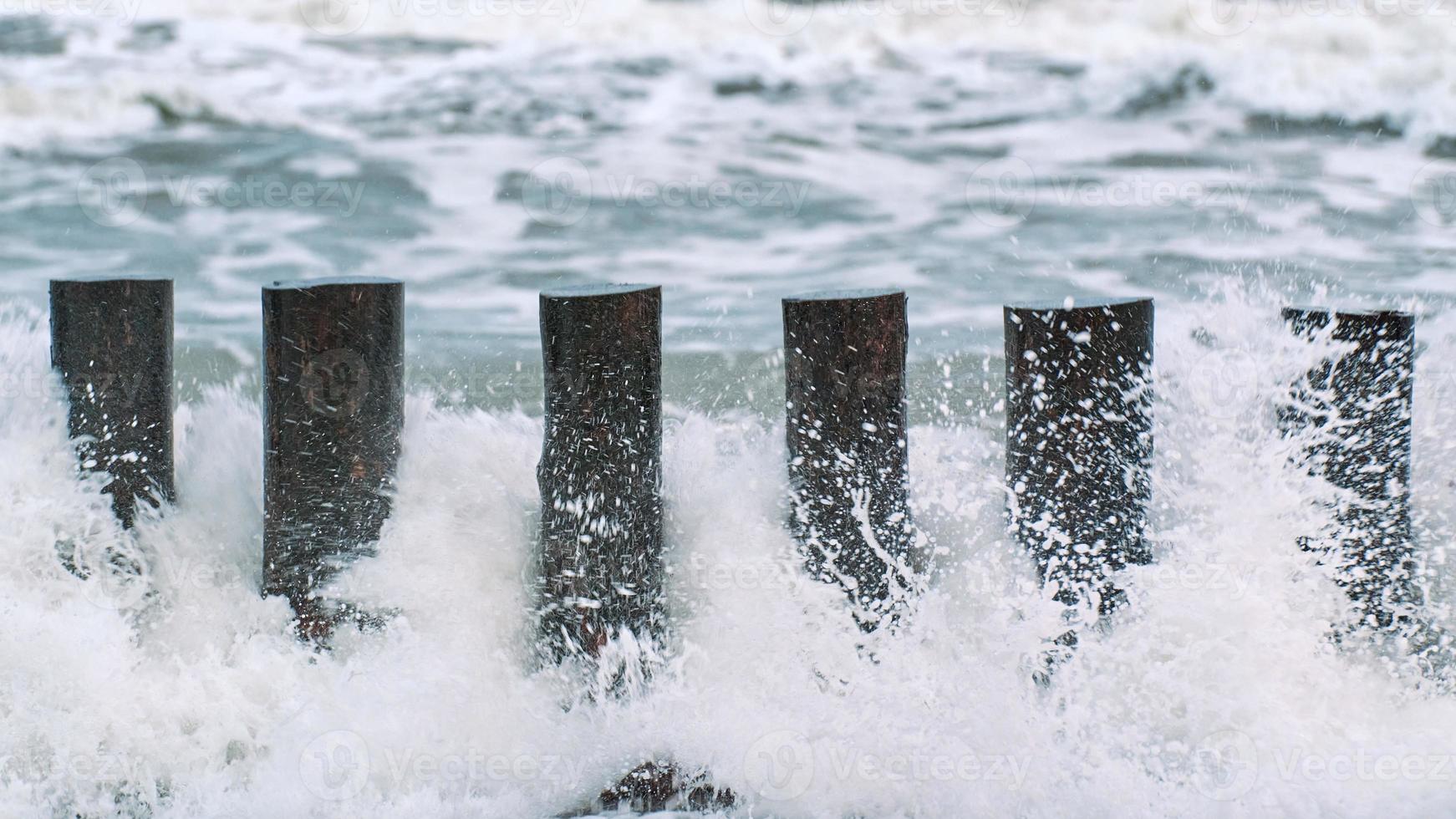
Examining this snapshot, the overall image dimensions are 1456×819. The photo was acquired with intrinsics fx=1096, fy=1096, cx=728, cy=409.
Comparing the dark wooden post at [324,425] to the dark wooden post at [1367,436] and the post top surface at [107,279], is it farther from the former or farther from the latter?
the dark wooden post at [1367,436]

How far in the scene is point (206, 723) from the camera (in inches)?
124

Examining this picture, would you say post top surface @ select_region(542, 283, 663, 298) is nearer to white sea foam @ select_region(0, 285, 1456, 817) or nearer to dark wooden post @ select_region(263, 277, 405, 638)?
dark wooden post @ select_region(263, 277, 405, 638)

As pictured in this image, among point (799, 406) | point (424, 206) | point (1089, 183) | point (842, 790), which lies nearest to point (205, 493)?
point (799, 406)

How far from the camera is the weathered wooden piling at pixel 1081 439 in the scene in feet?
9.48

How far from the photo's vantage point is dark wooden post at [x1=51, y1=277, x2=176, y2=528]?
3289 millimetres

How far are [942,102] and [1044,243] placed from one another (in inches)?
74.4

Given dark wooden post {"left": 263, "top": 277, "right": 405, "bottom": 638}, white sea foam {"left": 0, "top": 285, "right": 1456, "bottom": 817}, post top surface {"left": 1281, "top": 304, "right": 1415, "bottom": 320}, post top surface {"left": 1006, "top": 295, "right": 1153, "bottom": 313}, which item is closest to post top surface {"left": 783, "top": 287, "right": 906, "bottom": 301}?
post top surface {"left": 1006, "top": 295, "right": 1153, "bottom": 313}

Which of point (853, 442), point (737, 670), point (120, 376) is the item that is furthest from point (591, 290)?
point (120, 376)

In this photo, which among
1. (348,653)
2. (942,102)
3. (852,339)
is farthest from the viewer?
(942,102)

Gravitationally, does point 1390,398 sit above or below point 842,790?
above

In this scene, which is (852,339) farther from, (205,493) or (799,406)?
(205,493)

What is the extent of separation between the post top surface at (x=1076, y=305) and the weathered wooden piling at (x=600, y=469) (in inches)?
38.8

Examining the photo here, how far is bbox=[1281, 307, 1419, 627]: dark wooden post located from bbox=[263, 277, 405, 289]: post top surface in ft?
8.54

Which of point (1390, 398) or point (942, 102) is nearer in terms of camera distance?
point (1390, 398)
